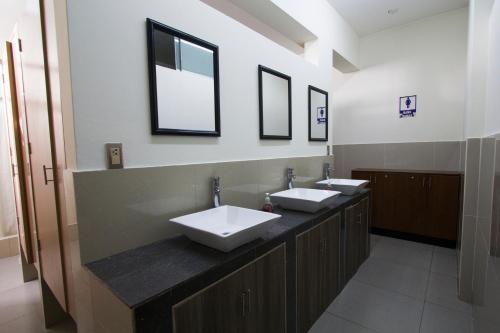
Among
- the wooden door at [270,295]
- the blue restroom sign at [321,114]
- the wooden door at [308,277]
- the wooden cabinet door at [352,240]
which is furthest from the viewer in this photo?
the blue restroom sign at [321,114]

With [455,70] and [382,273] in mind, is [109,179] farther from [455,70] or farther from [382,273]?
[455,70]

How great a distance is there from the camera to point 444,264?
8.35ft

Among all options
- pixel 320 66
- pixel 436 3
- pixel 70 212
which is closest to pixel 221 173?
pixel 70 212

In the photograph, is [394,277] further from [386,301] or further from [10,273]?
[10,273]

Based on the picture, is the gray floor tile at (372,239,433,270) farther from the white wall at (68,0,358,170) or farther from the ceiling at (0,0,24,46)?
the ceiling at (0,0,24,46)

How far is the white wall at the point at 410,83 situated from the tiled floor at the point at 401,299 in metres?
1.70

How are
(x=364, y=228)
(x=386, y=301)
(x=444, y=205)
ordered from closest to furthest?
(x=386, y=301) → (x=364, y=228) → (x=444, y=205)

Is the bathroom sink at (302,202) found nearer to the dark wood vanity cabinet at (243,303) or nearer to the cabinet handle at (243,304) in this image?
the dark wood vanity cabinet at (243,303)

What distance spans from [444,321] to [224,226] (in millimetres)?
1803

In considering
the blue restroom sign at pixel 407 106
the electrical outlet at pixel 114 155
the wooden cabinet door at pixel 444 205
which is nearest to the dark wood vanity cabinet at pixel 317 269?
the electrical outlet at pixel 114 155

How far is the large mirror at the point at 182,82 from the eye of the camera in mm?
1270

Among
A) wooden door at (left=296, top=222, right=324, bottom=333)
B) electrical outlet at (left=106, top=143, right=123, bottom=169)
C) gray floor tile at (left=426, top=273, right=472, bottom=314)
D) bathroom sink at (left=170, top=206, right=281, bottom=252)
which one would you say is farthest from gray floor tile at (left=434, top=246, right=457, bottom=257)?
electrical outlet at (left=106, top=143, right=123, bottom=169)

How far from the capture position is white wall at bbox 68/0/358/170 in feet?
3.42

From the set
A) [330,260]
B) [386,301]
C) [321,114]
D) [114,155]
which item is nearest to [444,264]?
[386,301]
